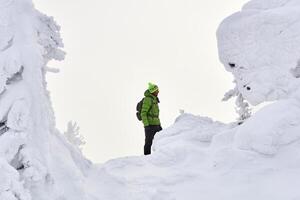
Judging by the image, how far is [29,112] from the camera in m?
6.75

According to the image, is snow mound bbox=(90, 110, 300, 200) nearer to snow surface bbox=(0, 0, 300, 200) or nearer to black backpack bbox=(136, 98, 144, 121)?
snow surface bbox=(0, 0, 300, 200)

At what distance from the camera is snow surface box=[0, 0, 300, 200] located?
21.8 feet

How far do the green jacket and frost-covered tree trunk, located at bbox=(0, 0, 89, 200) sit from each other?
5.42m

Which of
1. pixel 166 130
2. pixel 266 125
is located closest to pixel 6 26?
pixel 266 125

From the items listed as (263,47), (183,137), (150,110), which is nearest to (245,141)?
(183,137)

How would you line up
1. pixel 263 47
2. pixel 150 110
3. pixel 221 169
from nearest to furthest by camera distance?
pixel 221 169 < pixel 263 47 < pixel 150 110

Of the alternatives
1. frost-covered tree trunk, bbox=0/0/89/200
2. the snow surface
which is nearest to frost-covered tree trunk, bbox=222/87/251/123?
the snow surface

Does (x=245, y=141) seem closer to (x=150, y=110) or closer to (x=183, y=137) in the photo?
(x=183, y=137)

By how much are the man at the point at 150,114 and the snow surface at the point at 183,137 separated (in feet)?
5.26

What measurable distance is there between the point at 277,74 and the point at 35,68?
4.94m

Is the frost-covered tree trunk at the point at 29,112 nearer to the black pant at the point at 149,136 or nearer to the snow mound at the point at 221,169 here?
the snow mound at the point at 221,169

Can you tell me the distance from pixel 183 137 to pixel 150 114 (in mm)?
2803

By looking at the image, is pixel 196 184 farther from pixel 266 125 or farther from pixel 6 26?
pixel 6 26

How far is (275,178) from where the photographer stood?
25.7ft
